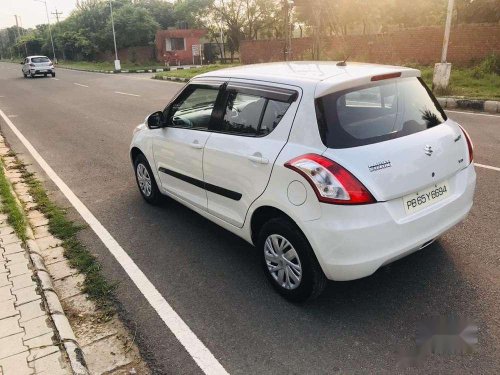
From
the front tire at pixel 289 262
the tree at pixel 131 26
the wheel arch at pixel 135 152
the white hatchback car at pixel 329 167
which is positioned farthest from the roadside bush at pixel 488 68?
the tree at pixel 131 26

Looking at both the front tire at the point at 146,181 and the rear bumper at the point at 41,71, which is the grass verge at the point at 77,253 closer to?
the front tire at the point at 146,181

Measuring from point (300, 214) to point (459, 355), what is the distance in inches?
51.4

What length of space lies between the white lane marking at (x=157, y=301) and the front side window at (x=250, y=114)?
Answer: 1473mm

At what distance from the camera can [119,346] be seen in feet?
10.0

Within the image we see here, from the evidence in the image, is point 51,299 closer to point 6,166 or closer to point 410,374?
point 410,374

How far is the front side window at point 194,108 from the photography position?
4.13m

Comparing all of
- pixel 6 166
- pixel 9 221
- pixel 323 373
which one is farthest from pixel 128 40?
pixel 323 373

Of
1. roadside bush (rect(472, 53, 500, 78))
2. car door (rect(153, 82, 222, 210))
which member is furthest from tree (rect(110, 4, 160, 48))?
car door (rect(153, 82, 222, 210))

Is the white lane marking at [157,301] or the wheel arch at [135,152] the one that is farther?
the wheel arch at [135,152]

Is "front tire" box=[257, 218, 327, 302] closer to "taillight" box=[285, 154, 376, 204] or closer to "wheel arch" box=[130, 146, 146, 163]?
"taillight" box=[285, 154, 376, 204]

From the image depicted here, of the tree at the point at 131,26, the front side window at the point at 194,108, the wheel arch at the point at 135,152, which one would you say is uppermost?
the tree at the point at 131,26

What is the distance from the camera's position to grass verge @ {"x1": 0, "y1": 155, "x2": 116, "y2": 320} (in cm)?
362

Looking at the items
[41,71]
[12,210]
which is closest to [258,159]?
[12,210]

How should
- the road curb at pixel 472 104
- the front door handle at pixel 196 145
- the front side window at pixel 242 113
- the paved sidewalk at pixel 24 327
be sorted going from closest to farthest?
the paved sidewalk at pixel 24 327, the front side window at pixel 242 113, the front door handle at pixel 196 145, the road curb at pixel 472 104
